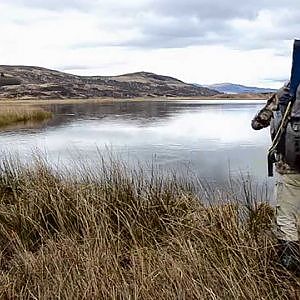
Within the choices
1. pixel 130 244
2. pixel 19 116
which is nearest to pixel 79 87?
pixel 19 116

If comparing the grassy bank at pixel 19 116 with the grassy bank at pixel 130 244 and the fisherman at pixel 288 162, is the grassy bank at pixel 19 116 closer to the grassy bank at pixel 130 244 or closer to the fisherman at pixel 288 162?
the grassy bank at pixel 130 244

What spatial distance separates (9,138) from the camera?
61.3ft

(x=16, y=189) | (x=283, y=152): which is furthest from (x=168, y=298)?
(x=16, y=189)

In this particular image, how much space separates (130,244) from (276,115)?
1.57 m

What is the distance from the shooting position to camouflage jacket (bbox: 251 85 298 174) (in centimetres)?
327

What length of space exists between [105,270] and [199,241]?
75 cm

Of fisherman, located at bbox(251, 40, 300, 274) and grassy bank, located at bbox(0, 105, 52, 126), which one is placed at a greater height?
fisherman, located at bbox(251, 40, 300, 274)

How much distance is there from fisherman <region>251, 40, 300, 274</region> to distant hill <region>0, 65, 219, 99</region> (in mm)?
61545

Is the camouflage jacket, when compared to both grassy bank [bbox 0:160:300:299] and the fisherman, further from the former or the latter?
grassy bank [bbox 0:160:300:299]

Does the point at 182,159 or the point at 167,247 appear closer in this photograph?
the point at 167,247

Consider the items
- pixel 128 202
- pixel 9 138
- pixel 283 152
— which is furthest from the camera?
pixel 9 138

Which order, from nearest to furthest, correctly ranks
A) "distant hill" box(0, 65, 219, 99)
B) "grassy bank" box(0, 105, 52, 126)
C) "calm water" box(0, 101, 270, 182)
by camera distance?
"calm water" box(0, 101, 270, 182)
"grassy bank" box(0, 105, 52, 126)
"distant hill" box(0, 65, 219, 99)

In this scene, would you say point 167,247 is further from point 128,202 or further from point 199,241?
point 128,202

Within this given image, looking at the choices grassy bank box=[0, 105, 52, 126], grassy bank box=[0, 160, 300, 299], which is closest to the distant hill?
grassy bank box=[0, 105, 52, 126]
